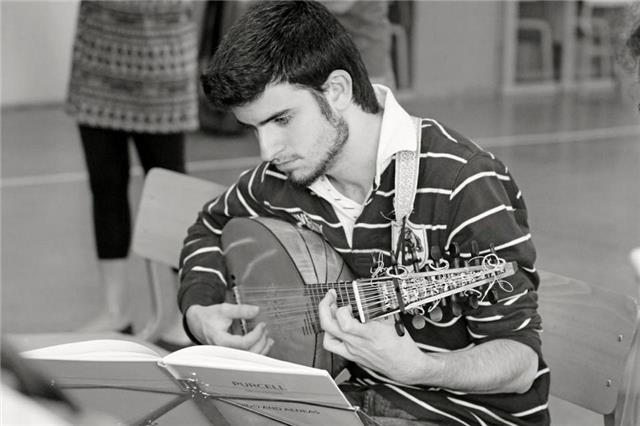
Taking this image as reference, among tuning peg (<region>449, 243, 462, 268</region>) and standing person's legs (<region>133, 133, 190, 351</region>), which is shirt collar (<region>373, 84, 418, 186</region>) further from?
standing person's legs (<region>133, 133, 190, 351</region>)

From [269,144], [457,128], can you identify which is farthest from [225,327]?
[457,128]

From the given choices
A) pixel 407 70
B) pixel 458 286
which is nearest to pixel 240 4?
pixel 407 70

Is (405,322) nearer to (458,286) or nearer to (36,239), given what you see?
(458,286)

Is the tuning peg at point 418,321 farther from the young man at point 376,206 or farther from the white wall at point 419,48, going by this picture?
the white wall at point 419,48

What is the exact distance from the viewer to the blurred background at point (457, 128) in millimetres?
3809

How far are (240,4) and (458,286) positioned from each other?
4791mm

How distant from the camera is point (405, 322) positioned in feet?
5.31

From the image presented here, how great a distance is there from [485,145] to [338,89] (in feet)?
14.7

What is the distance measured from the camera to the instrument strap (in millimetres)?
1583

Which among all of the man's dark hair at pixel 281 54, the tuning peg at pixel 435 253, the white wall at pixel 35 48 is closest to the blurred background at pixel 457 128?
the white wall at pixel 35 48

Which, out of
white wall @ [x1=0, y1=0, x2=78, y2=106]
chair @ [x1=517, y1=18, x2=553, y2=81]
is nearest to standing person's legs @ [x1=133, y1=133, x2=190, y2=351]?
white wall @ [x1=0, y1=0, x2=78, y2=106]

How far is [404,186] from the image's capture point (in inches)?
62.6

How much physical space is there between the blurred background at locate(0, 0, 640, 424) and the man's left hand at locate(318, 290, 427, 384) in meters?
0.50

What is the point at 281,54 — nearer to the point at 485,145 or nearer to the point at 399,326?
the point at 399,326
